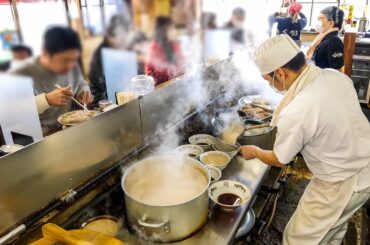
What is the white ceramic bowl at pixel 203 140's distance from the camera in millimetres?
2258

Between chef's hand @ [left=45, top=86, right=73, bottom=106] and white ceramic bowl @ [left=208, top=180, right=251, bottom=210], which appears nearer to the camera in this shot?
white ceramic bowl @ [left=208, top=180, right=251, bottom=210]

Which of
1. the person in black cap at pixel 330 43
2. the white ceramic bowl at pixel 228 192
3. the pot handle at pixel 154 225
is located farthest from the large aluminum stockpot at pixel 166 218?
the person in black cap at pixel 330 43

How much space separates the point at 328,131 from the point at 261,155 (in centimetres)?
44

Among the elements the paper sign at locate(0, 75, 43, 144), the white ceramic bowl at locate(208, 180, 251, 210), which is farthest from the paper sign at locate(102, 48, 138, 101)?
the white ceramic bowl at locate(208, 180, 251, 210)

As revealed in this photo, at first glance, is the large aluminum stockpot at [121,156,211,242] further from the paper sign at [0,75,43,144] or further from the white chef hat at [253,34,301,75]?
the white chef hat at [253,34,301,75]

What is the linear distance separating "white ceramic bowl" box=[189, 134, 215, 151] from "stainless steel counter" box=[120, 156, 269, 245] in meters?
0.31

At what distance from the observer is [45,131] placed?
1577 mm

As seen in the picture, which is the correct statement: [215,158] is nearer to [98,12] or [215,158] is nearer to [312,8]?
[98,12]

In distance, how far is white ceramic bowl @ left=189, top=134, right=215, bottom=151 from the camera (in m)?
2.26

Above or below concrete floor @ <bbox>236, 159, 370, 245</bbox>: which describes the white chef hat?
above

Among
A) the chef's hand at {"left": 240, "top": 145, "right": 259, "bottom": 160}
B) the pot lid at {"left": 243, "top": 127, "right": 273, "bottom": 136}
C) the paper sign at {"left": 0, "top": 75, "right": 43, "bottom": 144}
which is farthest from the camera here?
the pot lid at {"left": 243, "top": 127, "right": 273, "bottom": 136}

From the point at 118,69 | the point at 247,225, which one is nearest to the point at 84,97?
the point at 118,69

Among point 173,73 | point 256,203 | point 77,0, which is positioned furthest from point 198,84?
point 77,0

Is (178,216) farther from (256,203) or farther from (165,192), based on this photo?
(256,203)
